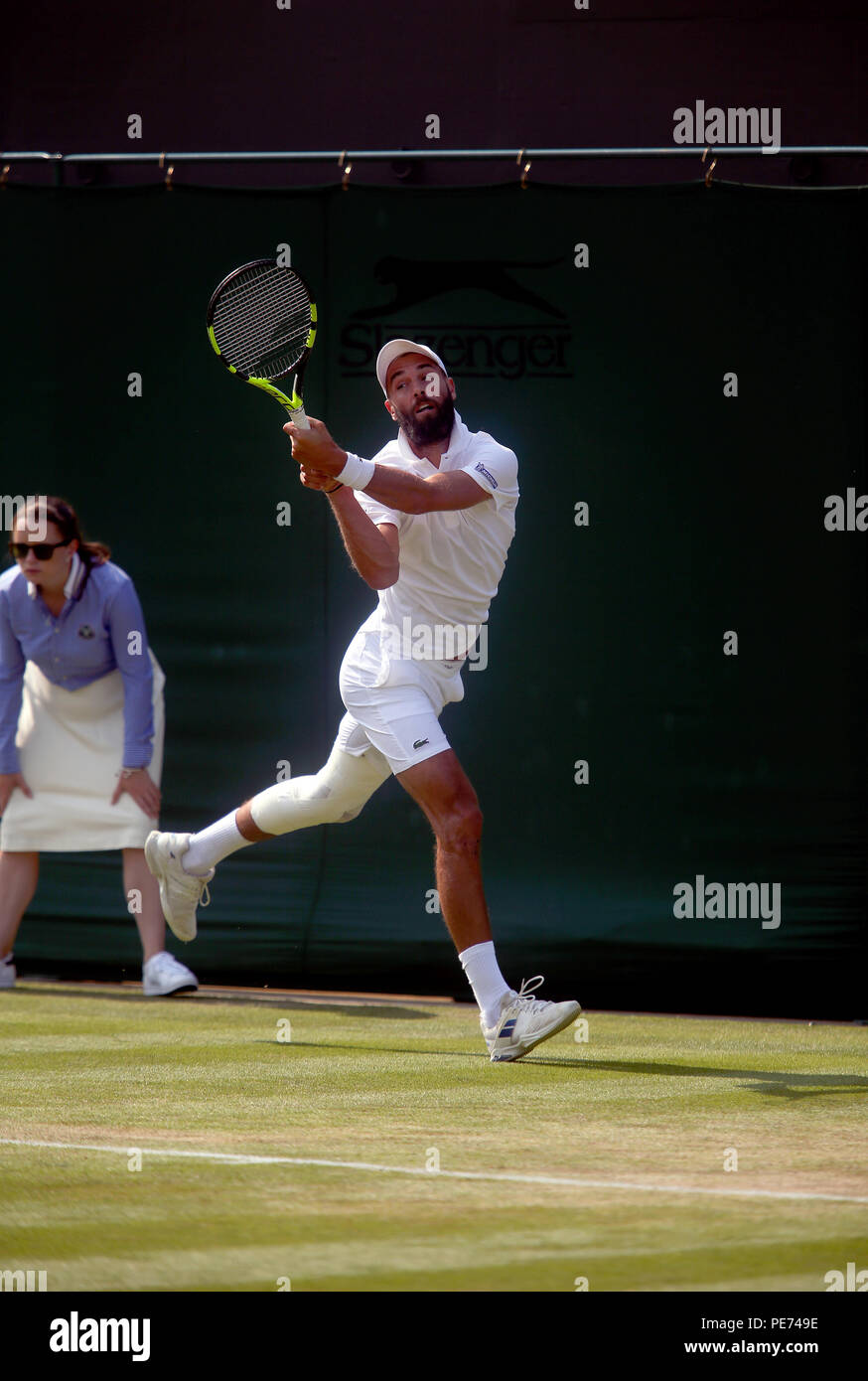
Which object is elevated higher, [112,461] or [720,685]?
[112,461]

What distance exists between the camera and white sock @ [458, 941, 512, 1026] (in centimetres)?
555

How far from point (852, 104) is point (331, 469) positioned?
5.06m

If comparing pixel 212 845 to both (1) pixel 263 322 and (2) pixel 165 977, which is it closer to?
(2) pixel 165 977

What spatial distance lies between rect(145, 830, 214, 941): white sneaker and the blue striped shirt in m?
1.05

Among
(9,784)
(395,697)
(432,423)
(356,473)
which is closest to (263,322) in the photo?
(432,423)

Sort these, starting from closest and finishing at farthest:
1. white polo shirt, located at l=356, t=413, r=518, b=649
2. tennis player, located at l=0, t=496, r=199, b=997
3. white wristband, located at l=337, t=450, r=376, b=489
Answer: white wristband, located at l=337, t=450, r=376, b=489 → white polo shirt, located at l=356, t=413, r=518, b=649 → tennis player, located at l=0, t=496, r=199, b=997

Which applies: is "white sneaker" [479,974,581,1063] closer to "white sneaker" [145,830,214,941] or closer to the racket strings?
"white sneaker" [145,830,214,941]

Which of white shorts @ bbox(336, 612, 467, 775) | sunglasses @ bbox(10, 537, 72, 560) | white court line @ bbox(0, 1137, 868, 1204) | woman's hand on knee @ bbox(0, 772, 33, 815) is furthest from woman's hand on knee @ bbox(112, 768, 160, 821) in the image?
white court line @ bbox(0, 1137, 868, 1204)

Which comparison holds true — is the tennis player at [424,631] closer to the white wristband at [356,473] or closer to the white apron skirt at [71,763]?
the white wristband at [356,473]

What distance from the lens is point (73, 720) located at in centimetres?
780

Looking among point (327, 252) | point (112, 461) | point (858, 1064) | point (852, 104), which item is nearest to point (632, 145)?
point (852, 104)
